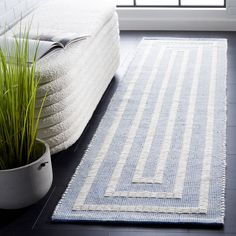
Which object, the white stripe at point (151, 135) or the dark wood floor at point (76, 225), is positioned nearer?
the dark wood floor at point (76, 225)

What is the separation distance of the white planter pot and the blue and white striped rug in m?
0.13

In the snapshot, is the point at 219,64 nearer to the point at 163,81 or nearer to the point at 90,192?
the point at 163,81

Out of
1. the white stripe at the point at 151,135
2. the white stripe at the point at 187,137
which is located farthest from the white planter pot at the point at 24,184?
the white stripe at the point at 187,137

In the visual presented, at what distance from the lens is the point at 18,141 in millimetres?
2312

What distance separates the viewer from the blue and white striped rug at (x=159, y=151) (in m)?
2.31

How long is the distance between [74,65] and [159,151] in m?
0.61

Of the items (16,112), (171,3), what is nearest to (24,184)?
(16,112)

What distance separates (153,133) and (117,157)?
0.32m

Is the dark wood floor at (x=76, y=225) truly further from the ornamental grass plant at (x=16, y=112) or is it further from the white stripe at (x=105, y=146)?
the ornamental grass plant at (x=16, y=112)

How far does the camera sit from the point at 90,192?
8.07ft

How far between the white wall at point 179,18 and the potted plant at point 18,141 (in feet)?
8.59

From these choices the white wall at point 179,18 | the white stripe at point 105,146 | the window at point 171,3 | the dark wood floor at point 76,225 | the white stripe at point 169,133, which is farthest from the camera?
the window at point 171,3

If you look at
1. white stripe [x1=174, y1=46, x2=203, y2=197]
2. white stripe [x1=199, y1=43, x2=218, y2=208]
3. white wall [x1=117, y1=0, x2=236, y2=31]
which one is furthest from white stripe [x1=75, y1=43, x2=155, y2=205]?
white wall [x1=117, y1=0, x2=236, y2=31]

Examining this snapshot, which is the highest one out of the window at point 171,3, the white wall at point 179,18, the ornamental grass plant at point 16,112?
the ornamental grass plant at point 16,112
